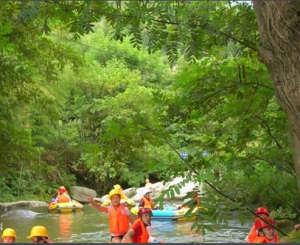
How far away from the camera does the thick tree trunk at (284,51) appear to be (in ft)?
8.46

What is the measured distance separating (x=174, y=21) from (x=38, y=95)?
5.60 metres

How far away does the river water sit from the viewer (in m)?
11.7

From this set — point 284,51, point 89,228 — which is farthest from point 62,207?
point 284,51

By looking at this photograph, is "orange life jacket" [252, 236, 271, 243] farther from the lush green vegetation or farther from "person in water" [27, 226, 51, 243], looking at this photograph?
"person in water" [27, 226, 51, 243]

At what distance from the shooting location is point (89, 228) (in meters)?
14.4

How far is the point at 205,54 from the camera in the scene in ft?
15.0

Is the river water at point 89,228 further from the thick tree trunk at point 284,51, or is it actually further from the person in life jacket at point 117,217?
the thick tree trunk at point 284,51

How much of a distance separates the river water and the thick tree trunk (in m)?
7.16

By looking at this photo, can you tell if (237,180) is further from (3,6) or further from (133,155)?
(3,6)

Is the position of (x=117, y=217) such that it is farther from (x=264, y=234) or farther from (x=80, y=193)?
(x=80, y=193)

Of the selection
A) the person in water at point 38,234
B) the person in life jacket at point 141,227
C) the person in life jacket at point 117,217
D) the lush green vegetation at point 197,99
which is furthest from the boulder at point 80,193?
the person in life jacket at point 141,227

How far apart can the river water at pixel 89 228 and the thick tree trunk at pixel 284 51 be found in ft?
23.5

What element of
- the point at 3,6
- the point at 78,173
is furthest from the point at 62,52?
the point at 78,173

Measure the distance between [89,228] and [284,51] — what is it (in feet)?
40.8
